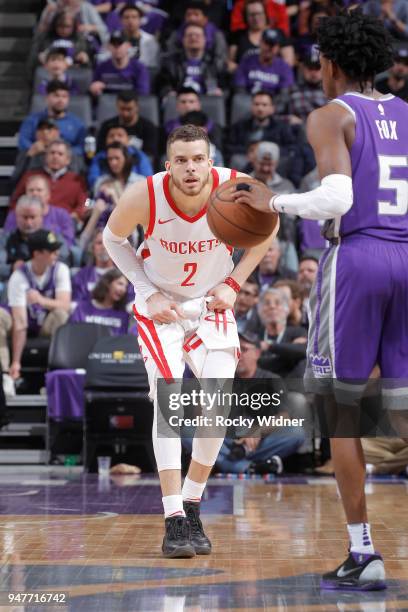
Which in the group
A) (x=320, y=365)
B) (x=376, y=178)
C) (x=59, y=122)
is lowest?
Result: (x=320, y=365)

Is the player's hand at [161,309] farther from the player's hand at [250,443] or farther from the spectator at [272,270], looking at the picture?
the spectator at [272,270]

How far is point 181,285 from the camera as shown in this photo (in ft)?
16.0

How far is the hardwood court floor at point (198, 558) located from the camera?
3629 millimetres

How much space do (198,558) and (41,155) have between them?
6864 millimetres

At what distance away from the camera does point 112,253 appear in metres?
4.90

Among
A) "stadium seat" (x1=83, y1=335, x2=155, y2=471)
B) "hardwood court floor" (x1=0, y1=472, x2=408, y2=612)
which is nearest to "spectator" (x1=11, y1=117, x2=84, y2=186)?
"stadium seat" (x1=83, y1=335, x2=155, y2=471)

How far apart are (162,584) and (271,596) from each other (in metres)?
0.43

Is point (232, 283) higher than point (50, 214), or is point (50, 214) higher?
point (50, 214)

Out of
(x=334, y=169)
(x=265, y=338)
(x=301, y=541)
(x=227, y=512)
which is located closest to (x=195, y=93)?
(x=265, y=338)

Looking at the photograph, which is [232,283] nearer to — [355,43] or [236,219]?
Result: [236,219]

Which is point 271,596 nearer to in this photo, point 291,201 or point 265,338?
point 291,201

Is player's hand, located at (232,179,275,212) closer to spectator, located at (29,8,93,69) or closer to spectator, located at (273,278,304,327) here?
spectator, located at (273,278,304,327)

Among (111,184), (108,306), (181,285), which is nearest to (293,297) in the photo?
(108,306)

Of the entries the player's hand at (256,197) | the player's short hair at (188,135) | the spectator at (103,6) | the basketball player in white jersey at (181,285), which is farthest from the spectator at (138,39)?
the player's hand at (256,197)
